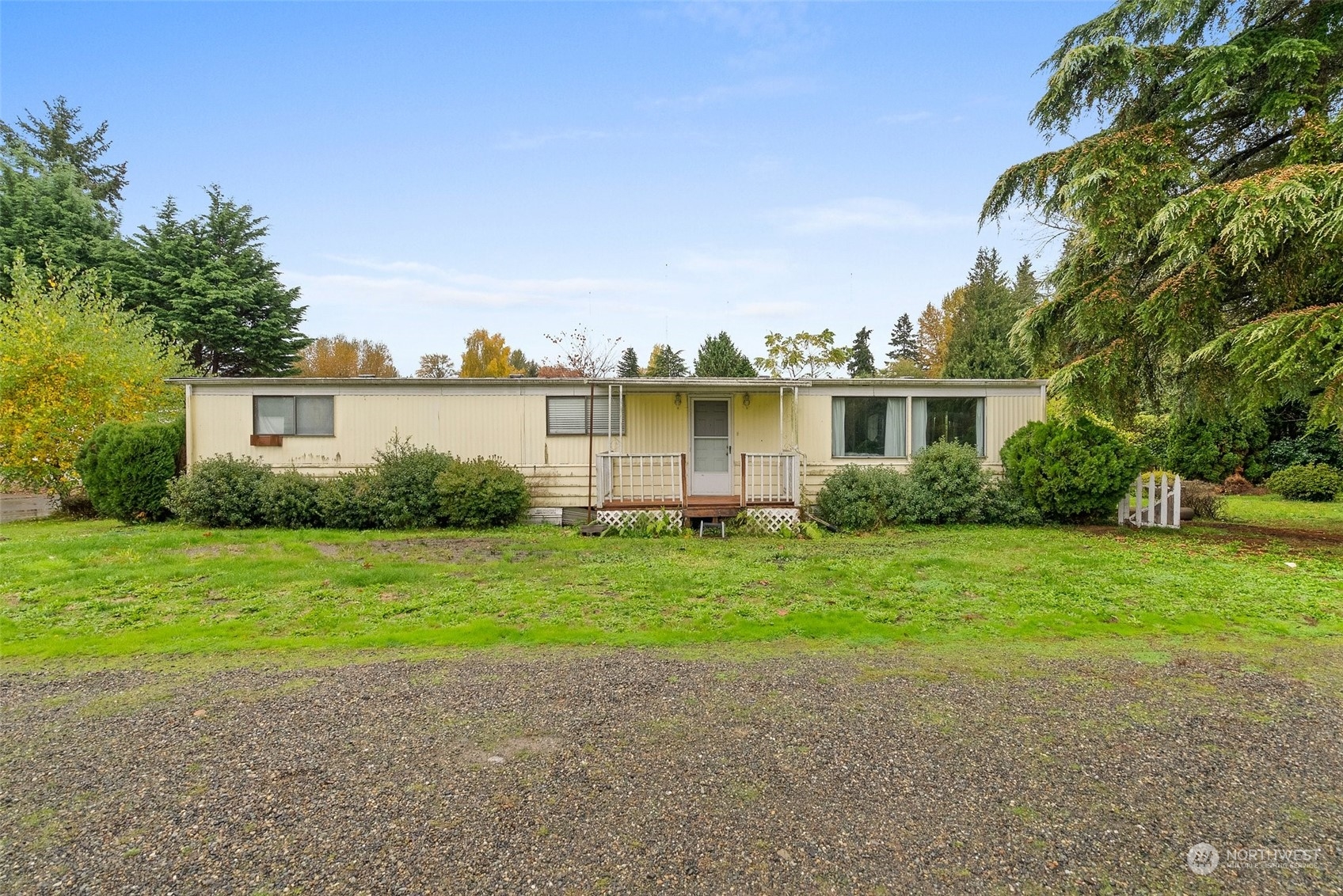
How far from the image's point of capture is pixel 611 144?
49.0ft

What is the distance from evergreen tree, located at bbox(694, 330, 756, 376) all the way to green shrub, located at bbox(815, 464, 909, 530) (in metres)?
14.6

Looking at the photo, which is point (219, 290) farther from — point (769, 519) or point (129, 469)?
point (769, 519)

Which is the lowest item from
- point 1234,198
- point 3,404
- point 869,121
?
point 3,404

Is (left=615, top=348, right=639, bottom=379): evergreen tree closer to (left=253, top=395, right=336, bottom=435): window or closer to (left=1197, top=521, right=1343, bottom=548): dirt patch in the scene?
(left=253, top=395, right=336, bottom=435): window

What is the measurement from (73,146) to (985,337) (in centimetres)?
4166

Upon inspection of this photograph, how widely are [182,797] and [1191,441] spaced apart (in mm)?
22042

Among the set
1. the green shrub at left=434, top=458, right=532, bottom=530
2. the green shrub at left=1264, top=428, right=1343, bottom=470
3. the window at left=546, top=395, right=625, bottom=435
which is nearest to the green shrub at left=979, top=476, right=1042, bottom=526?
the window at left=546, top=395, right=625, bottom=435

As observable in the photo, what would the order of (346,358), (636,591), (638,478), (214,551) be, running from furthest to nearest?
(346,358) → (638,478) → (214,551) → (636,591)

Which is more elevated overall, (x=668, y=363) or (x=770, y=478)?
(x=668, y=363)

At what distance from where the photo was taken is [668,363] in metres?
39.0

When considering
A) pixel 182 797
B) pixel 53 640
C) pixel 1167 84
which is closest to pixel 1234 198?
pixel 1167 84

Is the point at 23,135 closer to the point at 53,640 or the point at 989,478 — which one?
the point at 53,640

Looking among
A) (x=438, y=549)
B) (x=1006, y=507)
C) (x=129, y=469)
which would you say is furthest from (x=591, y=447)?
(x=129, y=469)

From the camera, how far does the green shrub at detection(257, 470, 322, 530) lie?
10.8 m
